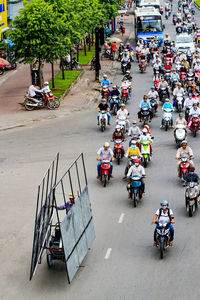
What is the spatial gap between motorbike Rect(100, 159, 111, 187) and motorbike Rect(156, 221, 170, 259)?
18.1 ft

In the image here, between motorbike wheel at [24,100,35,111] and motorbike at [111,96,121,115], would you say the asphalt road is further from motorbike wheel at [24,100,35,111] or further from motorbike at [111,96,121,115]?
motorbike wheel at [24,100,35,111]

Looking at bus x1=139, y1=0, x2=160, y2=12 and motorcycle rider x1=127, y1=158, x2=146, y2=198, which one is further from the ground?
bus x1=139, y1=0, x2=160, y2=12

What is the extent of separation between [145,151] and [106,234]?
680 cm

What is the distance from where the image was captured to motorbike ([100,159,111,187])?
21906mm

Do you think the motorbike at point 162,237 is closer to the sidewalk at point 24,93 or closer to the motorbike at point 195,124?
the motorbike at point 195,124

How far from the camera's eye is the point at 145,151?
24016 millimetres

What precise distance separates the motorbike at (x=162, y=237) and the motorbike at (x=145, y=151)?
7.42m

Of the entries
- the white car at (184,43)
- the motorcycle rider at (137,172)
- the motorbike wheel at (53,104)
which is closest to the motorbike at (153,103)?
the motorbike wheel at (53,104)

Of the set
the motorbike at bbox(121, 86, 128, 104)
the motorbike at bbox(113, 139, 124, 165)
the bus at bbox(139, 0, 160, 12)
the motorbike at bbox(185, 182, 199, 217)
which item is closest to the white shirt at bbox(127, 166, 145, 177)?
the motorbike at bbox(185, 182, 199, 217)

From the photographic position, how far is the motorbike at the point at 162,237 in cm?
1622

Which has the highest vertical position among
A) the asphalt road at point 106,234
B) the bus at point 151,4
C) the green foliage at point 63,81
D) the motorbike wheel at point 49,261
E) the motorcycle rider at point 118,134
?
the bus at point 151,4

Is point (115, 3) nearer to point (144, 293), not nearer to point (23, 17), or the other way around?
point (23, 17)

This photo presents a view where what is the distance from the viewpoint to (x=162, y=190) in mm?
21406

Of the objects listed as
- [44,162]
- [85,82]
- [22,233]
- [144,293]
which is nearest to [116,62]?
A: [85,82]
